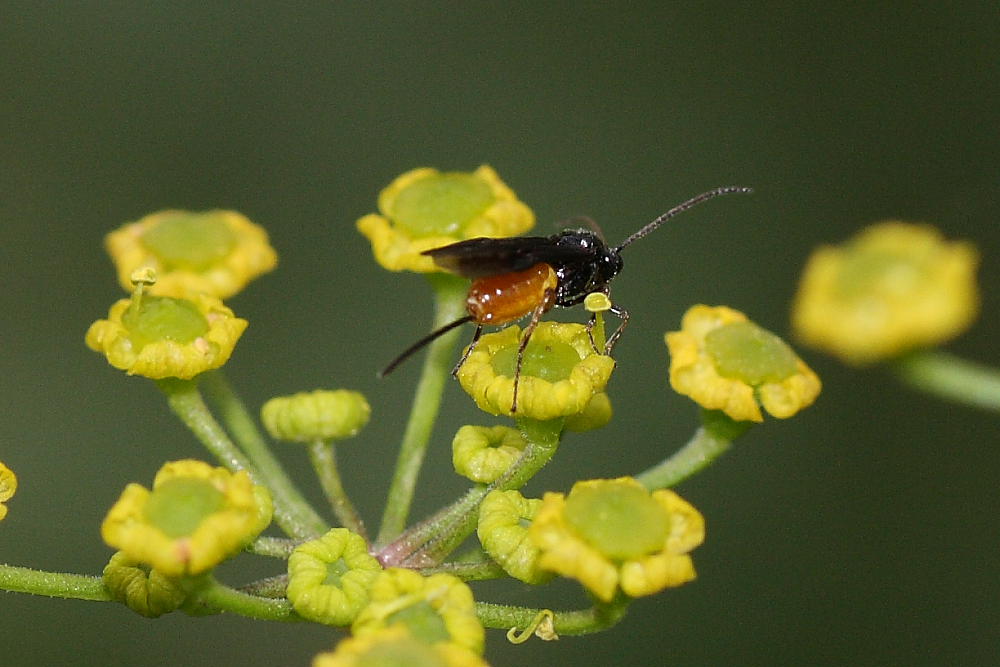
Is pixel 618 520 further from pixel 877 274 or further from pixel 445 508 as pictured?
pixel 877 274

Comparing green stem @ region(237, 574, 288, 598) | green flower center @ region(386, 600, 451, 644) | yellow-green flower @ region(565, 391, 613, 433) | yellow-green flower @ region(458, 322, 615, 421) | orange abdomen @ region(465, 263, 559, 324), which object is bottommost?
green stem @ region(237, 574, 288, 598)

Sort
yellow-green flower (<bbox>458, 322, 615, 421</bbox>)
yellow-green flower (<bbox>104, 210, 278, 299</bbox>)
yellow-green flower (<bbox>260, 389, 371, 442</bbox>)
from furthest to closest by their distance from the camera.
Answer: yellow-green flower (<bbox>104, 210, 278, 299</bbox>) < yellow-green flower (<bbox>260, 389, 371, 442</bbox>) < yellow-green flower (<bbox>458, 322, 615, 421</bbox>)

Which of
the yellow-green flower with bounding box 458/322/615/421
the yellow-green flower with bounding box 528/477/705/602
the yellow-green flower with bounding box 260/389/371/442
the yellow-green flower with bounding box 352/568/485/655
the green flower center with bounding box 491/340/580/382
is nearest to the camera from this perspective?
the yellow-green flower with bounding box 352/568/485/655

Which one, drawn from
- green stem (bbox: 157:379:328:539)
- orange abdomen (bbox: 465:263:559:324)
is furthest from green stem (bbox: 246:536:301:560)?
orange abdomen (bbox: 465:263:559:324)

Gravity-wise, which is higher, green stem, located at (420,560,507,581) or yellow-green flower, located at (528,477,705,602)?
yellow-green flower, located at (528,477,705,602)

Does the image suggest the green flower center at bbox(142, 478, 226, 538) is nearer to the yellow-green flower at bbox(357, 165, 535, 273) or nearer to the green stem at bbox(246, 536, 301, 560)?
the green stem at bbox(246, 536, 301, 560)

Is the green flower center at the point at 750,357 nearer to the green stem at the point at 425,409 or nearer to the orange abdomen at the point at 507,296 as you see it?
the orange abdomen at the point at 507,296

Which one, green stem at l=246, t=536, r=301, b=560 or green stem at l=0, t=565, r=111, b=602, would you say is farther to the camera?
green stem at l=246, t=536, r=301, b=560
